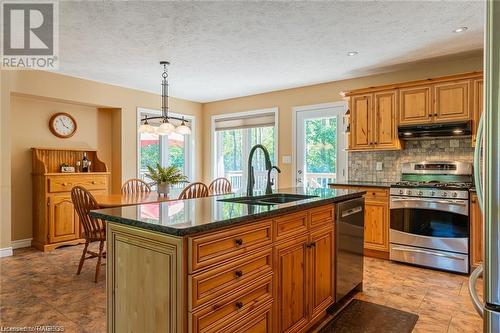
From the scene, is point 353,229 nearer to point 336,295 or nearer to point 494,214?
point 336,295

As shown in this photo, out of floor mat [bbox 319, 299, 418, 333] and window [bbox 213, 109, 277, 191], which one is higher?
window [bbox 213, 109, 277, 191]

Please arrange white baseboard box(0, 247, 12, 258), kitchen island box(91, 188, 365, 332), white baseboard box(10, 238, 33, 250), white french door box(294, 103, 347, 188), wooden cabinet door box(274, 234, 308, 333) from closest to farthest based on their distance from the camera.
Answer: kitchen island box(91, 188, 365, 332), wooden cabinet door box(274, 234, 308, 333), white baseboard box(0, 247, 12, 258), white baseboard box(10, 238, 33, 250), white french door box(294, 103, 347, 188)

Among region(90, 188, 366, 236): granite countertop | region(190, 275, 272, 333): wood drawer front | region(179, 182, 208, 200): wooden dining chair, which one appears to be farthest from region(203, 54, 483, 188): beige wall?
region(190, 275, 272, 333): wood drawer front

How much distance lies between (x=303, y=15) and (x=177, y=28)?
1181 mm

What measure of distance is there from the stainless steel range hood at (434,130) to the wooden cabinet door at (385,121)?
106mm

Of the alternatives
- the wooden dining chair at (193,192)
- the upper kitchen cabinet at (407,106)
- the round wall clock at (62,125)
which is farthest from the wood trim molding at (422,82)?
the round wall clock at (62,125)

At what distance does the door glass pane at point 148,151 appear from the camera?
575 centimetres

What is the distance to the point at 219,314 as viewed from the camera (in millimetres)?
1497

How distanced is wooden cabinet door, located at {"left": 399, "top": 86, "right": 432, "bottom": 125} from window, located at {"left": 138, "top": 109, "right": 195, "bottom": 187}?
374 cm

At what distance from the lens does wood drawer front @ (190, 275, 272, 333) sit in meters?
1.41

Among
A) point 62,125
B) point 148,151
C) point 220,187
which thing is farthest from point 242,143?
point 62,125

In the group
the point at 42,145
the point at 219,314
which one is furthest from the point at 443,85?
the point at 42,145

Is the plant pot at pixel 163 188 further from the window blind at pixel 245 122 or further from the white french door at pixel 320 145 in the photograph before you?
the window blind at pixel 245 122

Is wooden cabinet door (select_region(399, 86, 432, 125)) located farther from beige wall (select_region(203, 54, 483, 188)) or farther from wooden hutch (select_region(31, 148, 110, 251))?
wooden hutch (select_region(31, 148, 110, 251))
